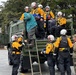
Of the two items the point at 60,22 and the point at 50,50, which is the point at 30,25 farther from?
the point at 50,50

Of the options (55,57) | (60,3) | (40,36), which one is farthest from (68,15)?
(55,57)

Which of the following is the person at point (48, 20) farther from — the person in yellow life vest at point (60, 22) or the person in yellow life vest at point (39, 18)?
the person in yellow life vest at point (60, 22)

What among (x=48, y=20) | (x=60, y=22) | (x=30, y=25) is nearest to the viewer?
(x=30, y=25)

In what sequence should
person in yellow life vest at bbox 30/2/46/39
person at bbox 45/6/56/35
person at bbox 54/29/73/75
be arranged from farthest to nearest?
person at bbox 45/6/56/35
person in yellow life vest at bbox 30/2/46/39
person at bbox 54/29/73/75

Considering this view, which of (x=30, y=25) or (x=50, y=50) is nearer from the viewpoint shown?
(x=50, y=50)

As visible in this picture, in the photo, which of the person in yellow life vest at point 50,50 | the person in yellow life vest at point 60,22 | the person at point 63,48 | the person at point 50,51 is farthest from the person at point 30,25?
the person at point 63,48

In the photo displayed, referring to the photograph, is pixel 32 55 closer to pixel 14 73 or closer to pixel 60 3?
pixel 14 73

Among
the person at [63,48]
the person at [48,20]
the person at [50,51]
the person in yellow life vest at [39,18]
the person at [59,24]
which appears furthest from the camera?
the person at [48,20]

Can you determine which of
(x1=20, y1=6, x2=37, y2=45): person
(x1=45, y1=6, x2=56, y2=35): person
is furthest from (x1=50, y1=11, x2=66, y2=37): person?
(x1=20, y1=6, x2=37, y2=45): person

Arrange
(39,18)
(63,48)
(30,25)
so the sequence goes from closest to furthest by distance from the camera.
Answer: (63,48), (30,25), (39,18)

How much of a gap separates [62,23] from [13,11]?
38.1 meters

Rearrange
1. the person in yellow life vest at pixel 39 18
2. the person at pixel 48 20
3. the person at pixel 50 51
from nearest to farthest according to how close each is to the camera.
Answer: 1. the person at pixel 50 51
2. the person in yellow life vest at pixel 39 18
3. the person at pixel 48 20

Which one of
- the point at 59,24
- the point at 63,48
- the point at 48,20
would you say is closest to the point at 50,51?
the point at 63,48

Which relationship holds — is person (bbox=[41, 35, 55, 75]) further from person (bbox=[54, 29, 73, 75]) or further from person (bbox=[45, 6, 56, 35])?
person (bbox=[45, 6, 56, 35])
